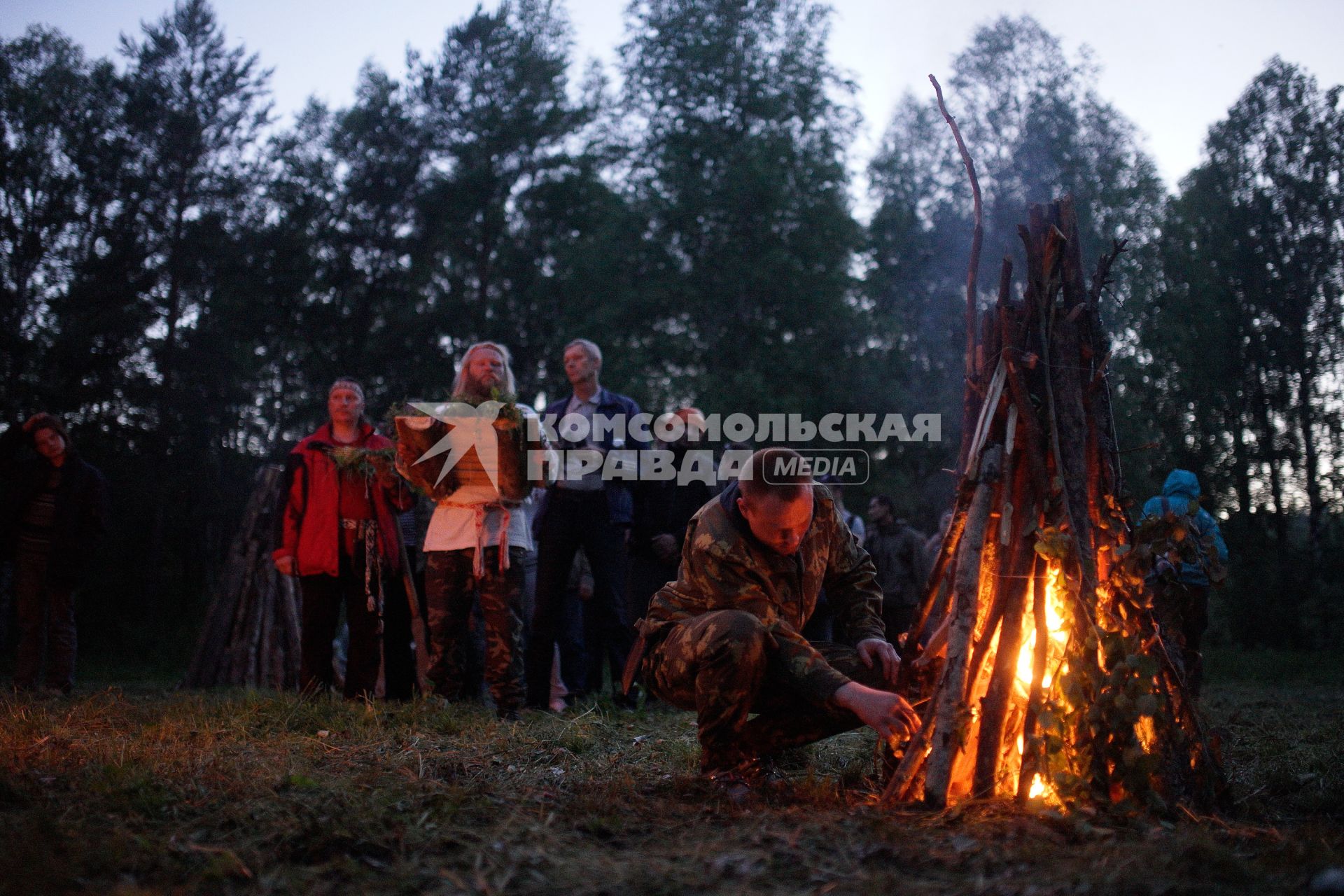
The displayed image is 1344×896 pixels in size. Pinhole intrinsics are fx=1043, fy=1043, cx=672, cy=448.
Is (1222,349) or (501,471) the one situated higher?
(1222,349)

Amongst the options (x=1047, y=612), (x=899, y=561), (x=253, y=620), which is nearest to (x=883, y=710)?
(x=1047, y=612)

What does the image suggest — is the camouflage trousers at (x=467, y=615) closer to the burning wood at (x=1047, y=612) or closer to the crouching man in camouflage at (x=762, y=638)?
the crouching man in camouflage at (x=762, y=638)

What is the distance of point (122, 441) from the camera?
1855cm

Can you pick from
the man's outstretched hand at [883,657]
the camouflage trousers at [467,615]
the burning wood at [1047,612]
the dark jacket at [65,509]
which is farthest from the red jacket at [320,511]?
the burning wood at [1047,612]

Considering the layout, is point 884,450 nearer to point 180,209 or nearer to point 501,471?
point 180,209

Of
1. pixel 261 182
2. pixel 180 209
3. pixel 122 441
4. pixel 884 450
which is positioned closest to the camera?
pixel 122 441

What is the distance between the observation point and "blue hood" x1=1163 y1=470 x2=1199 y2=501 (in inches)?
265

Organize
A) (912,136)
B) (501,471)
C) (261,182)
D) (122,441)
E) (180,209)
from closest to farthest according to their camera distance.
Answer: (501,471), (122,441), (180,209), (261,182), (912,136)

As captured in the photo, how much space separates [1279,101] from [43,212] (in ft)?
72.8

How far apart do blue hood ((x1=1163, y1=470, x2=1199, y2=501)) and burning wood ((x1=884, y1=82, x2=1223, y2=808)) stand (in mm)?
3615

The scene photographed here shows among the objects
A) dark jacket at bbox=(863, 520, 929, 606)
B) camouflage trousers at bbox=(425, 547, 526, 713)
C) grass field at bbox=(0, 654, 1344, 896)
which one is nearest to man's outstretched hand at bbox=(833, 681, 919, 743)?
grass field at bbox=(0, 654, 1344, 896)

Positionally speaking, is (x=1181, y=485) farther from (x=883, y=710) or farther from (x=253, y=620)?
(x=253, y=620)

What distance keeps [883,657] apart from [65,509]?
20.1 feet

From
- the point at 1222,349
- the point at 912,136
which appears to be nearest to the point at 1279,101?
the point at 1222,349
